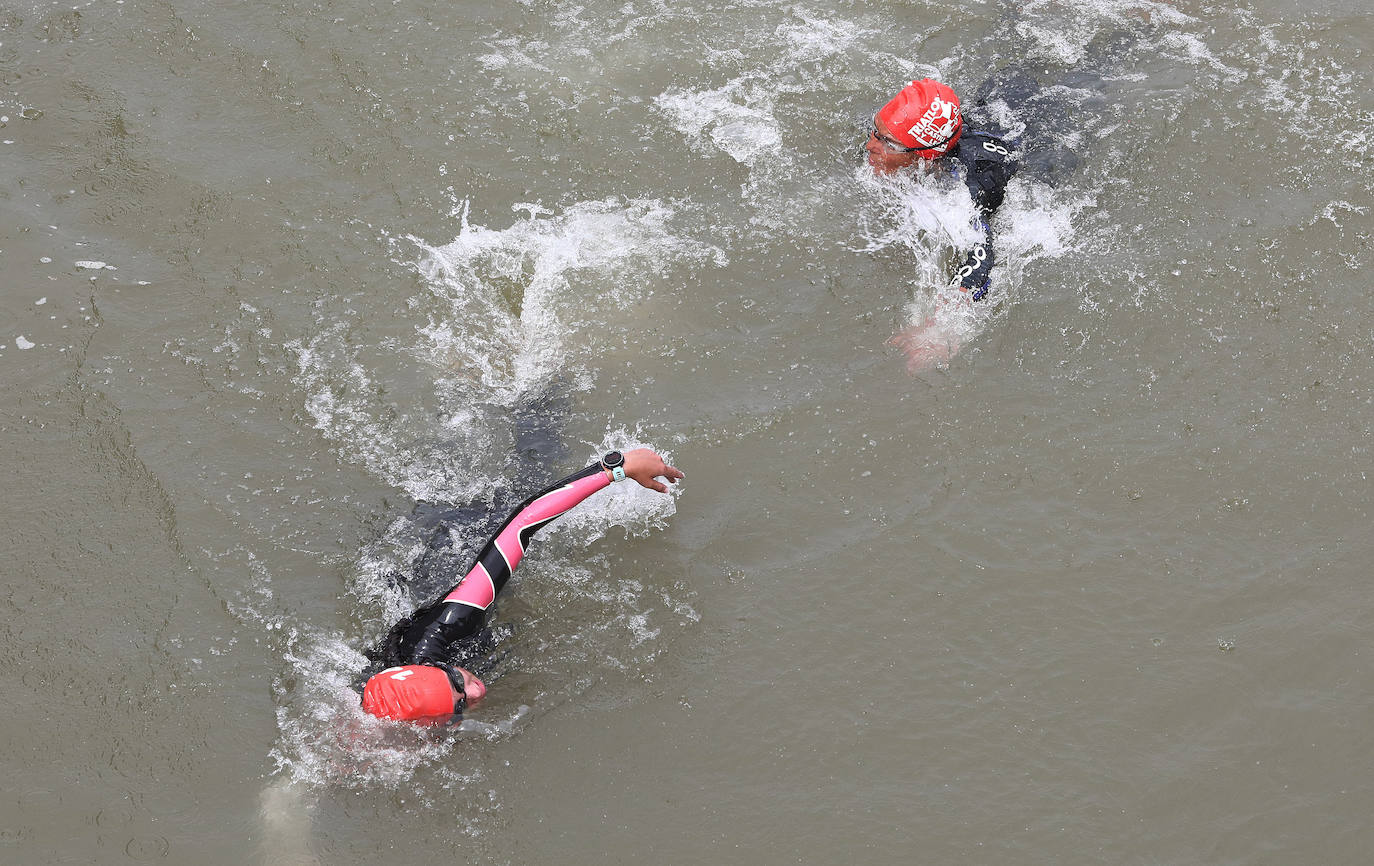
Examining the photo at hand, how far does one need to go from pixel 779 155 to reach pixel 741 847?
516cm

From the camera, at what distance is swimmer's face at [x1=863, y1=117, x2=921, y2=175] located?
750cm

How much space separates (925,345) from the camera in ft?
22.5

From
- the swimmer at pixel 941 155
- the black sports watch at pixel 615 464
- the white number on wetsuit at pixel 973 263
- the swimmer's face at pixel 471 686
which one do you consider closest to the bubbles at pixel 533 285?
the black sports watch at pixel 615 464

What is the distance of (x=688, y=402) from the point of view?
6.64 meters

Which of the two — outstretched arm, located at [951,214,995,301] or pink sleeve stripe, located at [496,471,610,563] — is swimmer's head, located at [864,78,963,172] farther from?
pink sleeve stripe, located at [496,471,610,563]

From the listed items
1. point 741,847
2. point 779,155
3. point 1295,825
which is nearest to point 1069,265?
point 779,155

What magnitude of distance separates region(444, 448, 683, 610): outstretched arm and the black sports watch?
2cm

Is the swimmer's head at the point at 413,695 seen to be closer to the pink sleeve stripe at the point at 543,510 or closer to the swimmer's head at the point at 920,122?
the pink sleeve stripe at the point at 543,510

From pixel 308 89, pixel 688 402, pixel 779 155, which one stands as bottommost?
pixel 688 402

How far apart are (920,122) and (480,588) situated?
4.47 metres

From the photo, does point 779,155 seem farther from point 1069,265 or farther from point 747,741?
point 747,741

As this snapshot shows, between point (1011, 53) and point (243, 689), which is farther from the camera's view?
point (1011, 53)

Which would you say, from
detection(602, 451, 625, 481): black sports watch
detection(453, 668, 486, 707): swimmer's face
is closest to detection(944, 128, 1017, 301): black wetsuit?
detection(602, 451, 625, 481): black sports watch

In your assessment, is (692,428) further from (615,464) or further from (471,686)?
(471,686)
